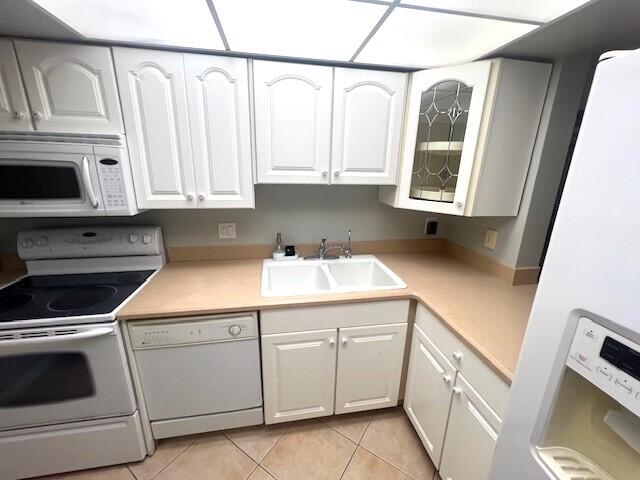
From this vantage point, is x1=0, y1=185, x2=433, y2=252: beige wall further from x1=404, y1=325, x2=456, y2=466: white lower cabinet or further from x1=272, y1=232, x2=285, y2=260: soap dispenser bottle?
x1=404, y1=325, x2=456, y2=466: white lower cabinet

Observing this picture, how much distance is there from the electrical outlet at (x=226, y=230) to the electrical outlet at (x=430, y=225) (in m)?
1.39

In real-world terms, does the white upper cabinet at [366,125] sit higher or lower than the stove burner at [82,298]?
higher

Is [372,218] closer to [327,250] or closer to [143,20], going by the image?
[327,250]

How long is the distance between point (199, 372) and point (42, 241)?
113cm

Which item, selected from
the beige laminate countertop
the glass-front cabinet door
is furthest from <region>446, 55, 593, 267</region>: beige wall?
the glass-front cabinet door

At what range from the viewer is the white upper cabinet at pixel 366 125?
1.42 m

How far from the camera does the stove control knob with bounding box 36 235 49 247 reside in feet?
4.81

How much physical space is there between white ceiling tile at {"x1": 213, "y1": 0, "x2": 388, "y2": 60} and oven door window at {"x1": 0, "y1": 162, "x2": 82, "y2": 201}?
0.98m

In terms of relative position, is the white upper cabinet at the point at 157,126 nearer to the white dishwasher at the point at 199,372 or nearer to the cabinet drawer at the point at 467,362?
the white dishwasher at the point at 199,372

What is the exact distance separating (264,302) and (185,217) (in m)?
0.84

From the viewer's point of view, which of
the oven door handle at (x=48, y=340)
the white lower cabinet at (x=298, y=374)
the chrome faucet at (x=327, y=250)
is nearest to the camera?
the oven door handle at (x=48, y=340)

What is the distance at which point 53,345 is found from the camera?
1116 millimetres

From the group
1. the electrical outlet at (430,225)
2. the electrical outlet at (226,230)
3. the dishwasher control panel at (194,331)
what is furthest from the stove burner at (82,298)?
the electrical outlet at (430,225)

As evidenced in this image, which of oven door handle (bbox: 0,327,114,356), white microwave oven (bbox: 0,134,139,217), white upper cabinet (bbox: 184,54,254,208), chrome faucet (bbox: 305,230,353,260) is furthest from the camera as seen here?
chrome faucet (bbox: 305,230,353,260)
